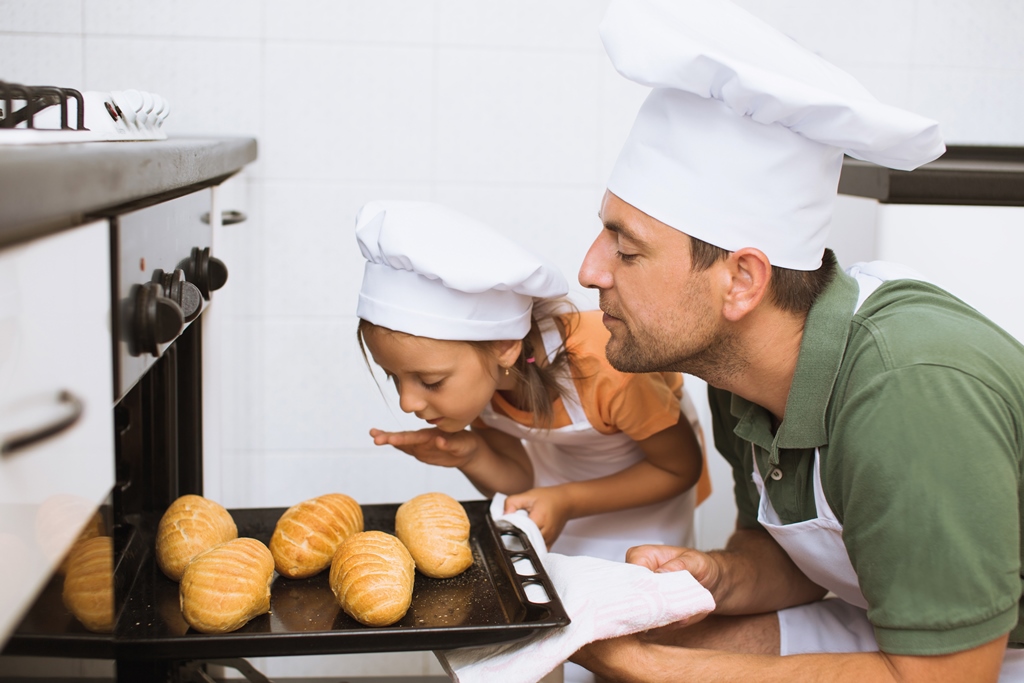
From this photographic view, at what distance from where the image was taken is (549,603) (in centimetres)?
92

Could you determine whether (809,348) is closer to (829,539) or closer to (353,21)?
(829,539)

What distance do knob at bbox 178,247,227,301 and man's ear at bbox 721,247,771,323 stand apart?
24.1 inches

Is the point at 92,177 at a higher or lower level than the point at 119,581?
higher

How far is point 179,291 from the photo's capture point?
2.94ft

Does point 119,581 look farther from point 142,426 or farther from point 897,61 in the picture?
point 897,61

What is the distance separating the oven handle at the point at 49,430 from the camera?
471mm

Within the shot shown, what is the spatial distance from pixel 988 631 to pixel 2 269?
901mm

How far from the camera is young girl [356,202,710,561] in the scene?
1234 millimetres

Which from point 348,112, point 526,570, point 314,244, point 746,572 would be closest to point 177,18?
point 348,112

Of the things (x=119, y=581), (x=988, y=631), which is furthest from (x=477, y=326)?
(x=988, y=631)

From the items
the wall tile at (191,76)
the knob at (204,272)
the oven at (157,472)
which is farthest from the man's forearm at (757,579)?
the wall tile at (191,76)

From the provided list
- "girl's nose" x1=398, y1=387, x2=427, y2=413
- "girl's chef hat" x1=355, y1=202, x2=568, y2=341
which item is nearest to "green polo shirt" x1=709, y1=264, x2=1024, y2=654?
"girl's chef hat" x1=355, y1=202, x2=568, y2=341

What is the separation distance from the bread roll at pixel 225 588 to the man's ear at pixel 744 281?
1.92ft

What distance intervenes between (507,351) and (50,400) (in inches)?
34.3
